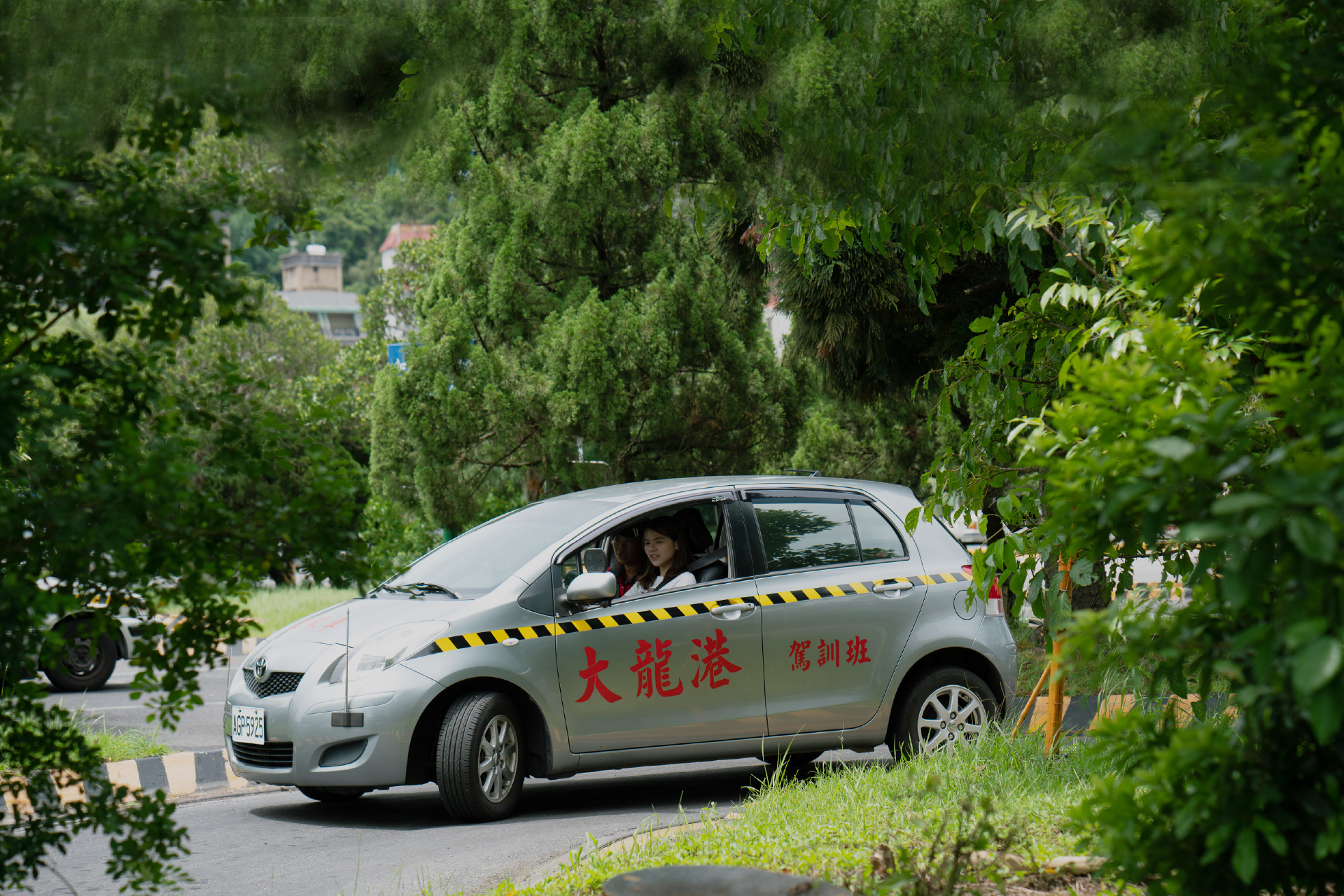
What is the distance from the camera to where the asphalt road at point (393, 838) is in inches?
198

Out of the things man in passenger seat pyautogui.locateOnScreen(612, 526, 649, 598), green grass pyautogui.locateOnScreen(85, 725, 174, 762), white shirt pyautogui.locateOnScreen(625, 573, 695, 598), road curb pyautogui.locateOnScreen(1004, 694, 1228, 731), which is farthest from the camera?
green grass pyautogui.locateOnScreen(85, 725, 174, 762)

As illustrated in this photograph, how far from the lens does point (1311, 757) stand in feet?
6.82

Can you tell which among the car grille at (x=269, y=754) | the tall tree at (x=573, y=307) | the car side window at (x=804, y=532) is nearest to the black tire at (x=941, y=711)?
the car side window at (x=804, y=532)

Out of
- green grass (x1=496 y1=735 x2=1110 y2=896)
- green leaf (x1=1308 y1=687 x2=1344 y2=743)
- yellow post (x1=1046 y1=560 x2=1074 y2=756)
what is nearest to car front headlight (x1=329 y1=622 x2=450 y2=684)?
green grass (x1=496 y1=735 x2=1110 y2=896)

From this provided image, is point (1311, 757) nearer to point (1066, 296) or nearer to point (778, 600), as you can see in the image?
point (1066, 296)

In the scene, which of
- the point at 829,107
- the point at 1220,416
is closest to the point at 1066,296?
the point at 829,107

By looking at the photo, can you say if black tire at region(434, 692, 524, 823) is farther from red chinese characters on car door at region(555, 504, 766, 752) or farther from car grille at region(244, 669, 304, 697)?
car grille at region(244, 669, 304, 697)

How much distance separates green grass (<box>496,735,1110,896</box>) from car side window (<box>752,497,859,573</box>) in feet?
4.52

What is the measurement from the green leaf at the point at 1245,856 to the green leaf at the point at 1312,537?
0.58 m

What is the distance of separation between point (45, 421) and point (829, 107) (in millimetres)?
2794

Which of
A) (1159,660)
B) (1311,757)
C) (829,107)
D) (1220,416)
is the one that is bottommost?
(1311,757)

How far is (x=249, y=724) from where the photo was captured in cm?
619

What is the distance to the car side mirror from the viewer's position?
615 centimetres

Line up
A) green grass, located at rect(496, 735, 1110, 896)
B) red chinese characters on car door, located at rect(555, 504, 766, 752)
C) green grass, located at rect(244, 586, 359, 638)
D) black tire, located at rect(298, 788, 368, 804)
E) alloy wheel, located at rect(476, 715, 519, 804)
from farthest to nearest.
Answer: green grass, located at rect(244, 586, 359, 638), black tire, located at rect(298, 788, 368, 804), red chinese characters on car door, located at rect(555, 504, 766, 752), alloy wheel, located at rect(476, 715, 519, 804), green grass, located at rect(496, 735, 1110, 896)
